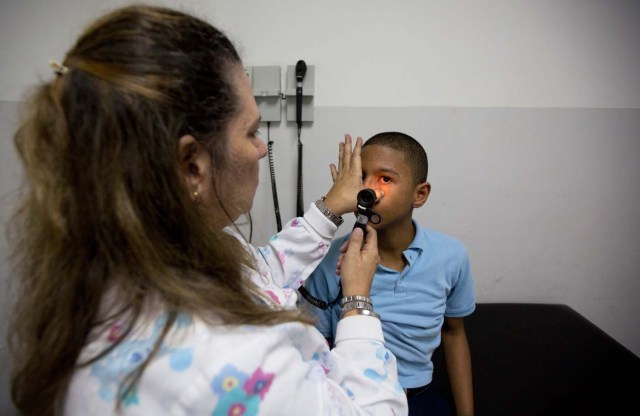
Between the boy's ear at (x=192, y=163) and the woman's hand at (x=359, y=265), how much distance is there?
427 mm

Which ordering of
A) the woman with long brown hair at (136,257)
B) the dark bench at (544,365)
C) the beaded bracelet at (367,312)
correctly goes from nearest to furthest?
1. the woman with long brown hair at (136,257)
2. the beaded bracelet at (367,312)
3. the dark bench at (544,365)

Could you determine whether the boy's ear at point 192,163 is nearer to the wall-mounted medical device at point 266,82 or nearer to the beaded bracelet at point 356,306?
the beaded bracelet at point 356,306

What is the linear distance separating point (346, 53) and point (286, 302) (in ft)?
3.56

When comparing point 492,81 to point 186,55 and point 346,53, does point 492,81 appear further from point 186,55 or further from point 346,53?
point 186,55

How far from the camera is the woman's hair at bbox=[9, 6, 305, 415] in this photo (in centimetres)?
47

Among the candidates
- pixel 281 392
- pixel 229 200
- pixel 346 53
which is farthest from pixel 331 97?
pixel 281 392

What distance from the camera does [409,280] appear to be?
3.53ft

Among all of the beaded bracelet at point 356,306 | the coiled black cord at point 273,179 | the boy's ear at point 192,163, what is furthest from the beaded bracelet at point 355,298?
the coiled black cord at point 273,179

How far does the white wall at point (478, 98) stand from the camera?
4.42ft

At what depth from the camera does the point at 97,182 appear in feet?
1.55

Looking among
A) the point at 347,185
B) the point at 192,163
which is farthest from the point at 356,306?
the point at 192,163

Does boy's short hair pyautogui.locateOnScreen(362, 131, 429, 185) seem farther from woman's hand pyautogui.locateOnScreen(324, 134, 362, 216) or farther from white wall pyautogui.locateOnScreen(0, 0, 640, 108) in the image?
white wall pyautogui.locateOnScreen(0, 0, 640, 108)

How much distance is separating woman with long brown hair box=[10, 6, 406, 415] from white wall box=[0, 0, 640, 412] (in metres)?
0.92

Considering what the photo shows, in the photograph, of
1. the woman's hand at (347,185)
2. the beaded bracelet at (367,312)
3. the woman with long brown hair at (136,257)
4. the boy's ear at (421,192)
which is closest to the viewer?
the woman with long brown hair at (136,257)
